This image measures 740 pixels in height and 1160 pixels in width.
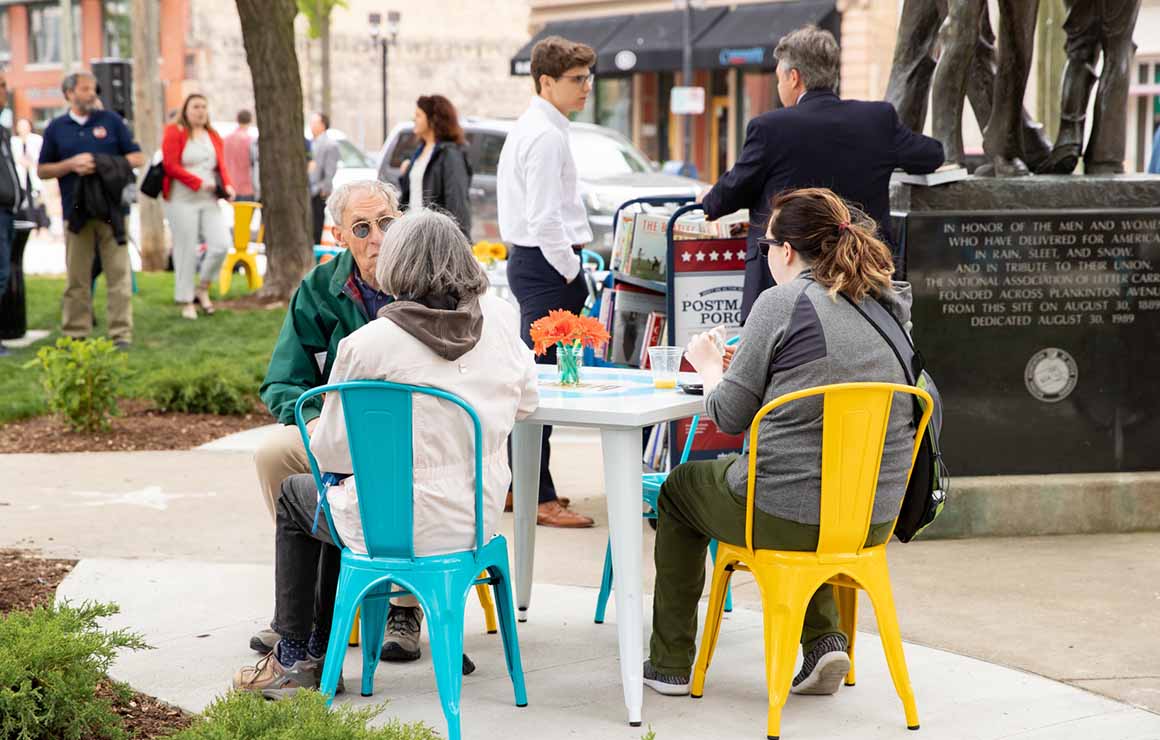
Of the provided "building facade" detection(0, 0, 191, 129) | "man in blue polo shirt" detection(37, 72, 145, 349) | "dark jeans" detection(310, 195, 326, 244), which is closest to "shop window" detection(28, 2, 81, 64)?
"building facade" detection(0, 0, 191, 129)

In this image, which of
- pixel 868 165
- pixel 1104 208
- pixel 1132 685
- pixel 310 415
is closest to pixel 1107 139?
pixel 1104 208

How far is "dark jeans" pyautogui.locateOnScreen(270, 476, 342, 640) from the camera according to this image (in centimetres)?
438

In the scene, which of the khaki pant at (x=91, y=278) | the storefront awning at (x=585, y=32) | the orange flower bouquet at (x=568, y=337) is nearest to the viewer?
the orange flower bouquet at (x=568, y=337)

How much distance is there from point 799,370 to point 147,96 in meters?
16.3

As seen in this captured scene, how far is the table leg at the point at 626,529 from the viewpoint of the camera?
4320 millimetres

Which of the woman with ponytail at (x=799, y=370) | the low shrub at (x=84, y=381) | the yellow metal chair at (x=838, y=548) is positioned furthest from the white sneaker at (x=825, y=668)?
the low shrub at (x=84, y=381)

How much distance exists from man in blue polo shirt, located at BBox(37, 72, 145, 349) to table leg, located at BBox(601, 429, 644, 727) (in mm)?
7874

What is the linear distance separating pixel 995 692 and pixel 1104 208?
9.07ft

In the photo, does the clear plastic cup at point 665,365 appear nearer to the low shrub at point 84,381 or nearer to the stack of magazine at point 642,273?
the stack of magazine at point 642,273

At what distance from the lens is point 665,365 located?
4867 millimetres

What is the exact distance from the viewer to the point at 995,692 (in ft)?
14.8

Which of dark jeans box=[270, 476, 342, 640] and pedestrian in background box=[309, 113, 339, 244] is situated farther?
pedestrian in background box=[309, 113, 339, 244]

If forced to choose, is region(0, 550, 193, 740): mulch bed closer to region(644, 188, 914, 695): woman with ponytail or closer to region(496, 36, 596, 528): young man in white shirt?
region(644, 188, 914, 695): woman with ponytail

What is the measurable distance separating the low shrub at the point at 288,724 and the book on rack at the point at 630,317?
350 cm
